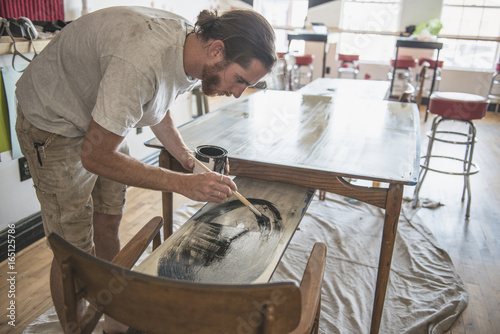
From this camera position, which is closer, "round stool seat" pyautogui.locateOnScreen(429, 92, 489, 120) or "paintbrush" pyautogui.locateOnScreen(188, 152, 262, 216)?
"paintbrush" pyautogui.locateOnScreen(188, 152, 262, 216)

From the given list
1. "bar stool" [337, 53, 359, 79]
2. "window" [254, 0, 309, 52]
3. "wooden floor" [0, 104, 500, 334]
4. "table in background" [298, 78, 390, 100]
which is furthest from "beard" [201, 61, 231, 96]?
"window" [254, 0, 309, 52]

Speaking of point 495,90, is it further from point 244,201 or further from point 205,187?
point 205,187

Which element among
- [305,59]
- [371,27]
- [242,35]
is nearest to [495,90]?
[371,27]

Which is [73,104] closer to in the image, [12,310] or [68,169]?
[68,169]

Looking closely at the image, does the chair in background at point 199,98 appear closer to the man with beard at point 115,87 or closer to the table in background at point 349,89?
the table in background at point 349,89

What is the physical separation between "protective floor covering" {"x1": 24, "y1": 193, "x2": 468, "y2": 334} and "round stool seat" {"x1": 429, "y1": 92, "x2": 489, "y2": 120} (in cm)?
74

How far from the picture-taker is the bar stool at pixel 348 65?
22.3 ft

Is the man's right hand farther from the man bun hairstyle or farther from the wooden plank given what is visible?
the man bun hairstyle

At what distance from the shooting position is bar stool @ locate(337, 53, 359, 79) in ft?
22.3

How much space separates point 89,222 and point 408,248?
1.87m

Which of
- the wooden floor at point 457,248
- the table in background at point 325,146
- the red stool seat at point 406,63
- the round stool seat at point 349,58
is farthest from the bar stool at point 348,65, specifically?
the table in background at point 325,146

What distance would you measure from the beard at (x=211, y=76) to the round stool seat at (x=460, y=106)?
83.0 inches

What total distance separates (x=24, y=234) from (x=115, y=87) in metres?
1.63

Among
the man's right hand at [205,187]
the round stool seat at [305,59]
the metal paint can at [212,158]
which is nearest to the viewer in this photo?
the man's right hand at [205,187]
